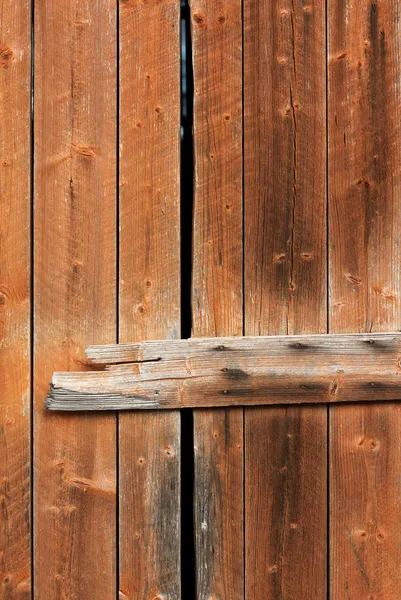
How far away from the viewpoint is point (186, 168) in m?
1.66

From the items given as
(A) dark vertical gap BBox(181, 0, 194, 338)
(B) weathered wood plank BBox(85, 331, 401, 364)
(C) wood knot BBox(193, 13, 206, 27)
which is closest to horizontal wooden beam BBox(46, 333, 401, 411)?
(B) weathered wood plank BBox(85, 331, 401, 364)

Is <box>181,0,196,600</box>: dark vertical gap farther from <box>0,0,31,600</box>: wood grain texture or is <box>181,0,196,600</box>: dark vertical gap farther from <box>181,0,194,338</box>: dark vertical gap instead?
<box>0,0,31,600</box>: wood grain texture

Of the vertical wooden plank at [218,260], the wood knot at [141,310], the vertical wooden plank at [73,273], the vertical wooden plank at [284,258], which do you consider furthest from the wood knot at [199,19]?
the wood knot at [141,310]

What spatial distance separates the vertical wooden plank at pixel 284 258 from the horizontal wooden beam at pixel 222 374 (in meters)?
0.06

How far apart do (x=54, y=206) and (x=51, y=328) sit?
33cm

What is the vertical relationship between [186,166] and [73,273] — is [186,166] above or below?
above

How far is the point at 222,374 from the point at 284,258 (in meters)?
0.37

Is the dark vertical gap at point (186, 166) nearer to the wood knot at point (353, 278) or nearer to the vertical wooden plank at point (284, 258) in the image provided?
the vertical wooden plank at point (284, 258)

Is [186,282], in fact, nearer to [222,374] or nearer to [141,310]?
[141,310]

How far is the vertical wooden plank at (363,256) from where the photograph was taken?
5.42 feet

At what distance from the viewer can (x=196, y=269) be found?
1622 mm

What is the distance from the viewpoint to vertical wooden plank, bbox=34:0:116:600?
1.59 m

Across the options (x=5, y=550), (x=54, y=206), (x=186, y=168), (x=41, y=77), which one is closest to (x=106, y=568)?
(x=5, y=550)

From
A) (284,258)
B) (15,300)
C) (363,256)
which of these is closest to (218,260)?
(284,258)
